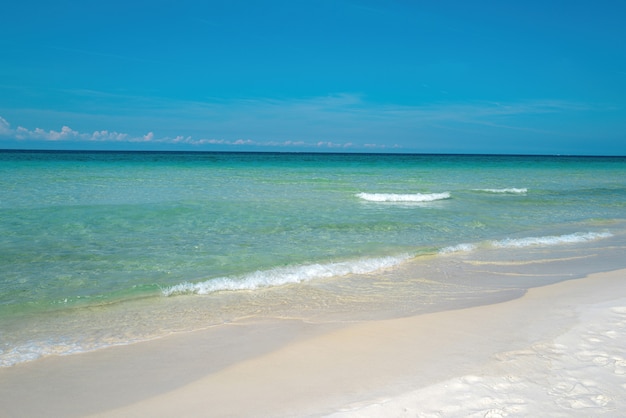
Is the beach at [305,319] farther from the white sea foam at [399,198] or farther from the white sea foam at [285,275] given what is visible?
the white sea foam at [399,198]

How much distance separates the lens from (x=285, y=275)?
7.33 meters

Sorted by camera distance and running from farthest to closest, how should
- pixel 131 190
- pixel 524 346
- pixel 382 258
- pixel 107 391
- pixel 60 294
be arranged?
pixel 131 190 < pixel 382 258 < pixel 60 294 < pixel 524 346 < pixel 107 391

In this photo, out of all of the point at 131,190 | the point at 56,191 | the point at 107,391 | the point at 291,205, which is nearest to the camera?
the point at 107,391

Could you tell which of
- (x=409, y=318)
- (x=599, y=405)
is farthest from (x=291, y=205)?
(x=599, y=405)

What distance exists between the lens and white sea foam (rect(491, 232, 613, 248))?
1019 centimetres

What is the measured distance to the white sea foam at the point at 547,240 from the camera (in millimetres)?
10188

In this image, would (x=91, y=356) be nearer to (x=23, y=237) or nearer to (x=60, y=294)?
(x=60, y=294)

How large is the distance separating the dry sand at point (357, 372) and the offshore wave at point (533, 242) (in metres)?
4.23

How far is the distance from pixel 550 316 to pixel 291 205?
39.2 ft

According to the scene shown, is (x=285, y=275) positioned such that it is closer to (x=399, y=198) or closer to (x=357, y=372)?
(x=357, y=372)

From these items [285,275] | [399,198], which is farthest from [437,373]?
[399,198]

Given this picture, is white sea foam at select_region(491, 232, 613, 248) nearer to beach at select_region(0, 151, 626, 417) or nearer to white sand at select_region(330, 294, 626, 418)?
beach at select_region(0, 151, 626, 417)

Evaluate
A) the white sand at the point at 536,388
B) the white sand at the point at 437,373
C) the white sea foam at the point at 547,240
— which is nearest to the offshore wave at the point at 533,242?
the white sea foam at the point at 547,240

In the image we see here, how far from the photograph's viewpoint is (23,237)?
9.98 m
